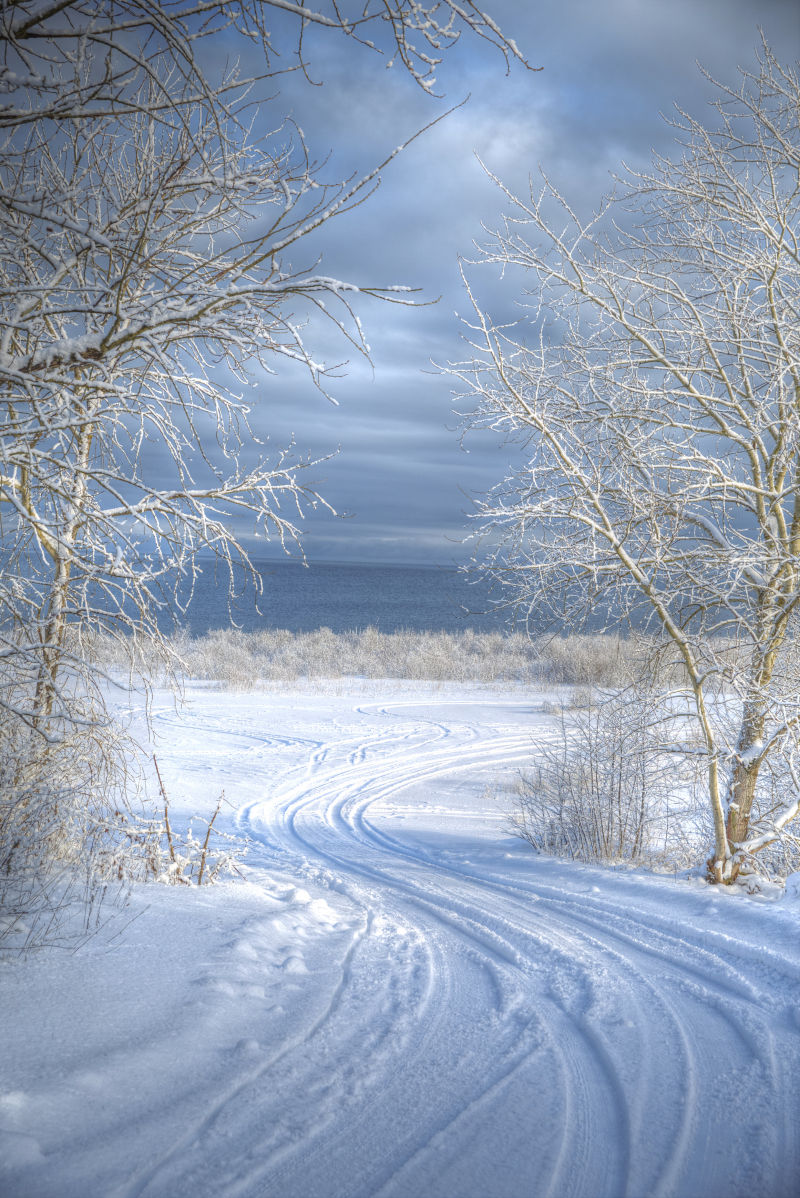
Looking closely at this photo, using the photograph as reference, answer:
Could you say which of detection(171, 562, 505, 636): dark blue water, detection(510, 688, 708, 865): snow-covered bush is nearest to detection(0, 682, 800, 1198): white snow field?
detection(510, 688, 708, 865): snow-covered bush

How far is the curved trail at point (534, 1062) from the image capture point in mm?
2512

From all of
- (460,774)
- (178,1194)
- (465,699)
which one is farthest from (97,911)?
(465,699)

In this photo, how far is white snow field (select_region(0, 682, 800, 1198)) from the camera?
2.51 m

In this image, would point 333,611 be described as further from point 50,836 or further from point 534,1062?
point 534,1062

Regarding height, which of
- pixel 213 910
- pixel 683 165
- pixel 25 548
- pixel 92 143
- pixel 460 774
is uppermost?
pixel 683 165

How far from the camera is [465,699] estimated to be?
2680cm

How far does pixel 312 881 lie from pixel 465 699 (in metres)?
19.8

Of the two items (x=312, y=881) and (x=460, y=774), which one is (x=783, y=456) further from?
(x=460, y=774)

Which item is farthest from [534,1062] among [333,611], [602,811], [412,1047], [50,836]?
[333,611]

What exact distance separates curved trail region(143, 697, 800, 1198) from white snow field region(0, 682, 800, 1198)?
0.5 inches

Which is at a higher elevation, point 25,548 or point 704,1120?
point 25,548

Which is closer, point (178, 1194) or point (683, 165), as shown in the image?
point (178, 1194)

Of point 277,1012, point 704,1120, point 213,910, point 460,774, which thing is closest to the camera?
point 704,1120

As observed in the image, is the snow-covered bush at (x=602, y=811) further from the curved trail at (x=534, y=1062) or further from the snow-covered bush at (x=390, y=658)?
the snow-covered bush at (x=390, y=658)
